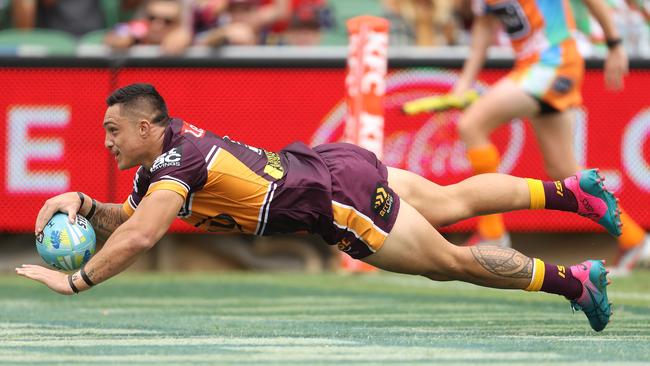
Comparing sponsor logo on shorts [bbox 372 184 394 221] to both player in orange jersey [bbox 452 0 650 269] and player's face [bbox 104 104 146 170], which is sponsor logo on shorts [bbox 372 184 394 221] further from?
player in orange jersey [bbox 452 0 650 269]

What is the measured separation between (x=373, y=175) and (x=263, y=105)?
565 centimetres

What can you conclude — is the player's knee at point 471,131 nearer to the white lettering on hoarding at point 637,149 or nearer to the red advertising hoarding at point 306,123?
the red advertising hoarding at point 306,123

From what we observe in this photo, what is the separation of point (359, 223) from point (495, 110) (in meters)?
3.39

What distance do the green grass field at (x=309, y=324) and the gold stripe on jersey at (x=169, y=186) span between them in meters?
0.67

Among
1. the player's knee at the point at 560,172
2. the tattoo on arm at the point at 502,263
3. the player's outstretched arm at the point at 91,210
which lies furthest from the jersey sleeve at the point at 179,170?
the player's knee at the point at 560,172

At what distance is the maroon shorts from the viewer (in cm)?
658

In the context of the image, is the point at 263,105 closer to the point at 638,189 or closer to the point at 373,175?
the point at 638,189

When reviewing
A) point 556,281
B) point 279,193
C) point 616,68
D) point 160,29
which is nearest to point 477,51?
point 616,68

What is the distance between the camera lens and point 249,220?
21.7 ft

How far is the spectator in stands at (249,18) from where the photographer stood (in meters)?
12.5

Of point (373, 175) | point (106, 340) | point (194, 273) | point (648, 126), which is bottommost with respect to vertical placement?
point (194, 273)

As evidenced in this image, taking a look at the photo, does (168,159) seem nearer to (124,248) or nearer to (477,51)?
(124,248)

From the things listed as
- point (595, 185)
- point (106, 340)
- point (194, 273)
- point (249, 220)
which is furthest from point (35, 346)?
point (194, 273)

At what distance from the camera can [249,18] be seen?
42.9ft
